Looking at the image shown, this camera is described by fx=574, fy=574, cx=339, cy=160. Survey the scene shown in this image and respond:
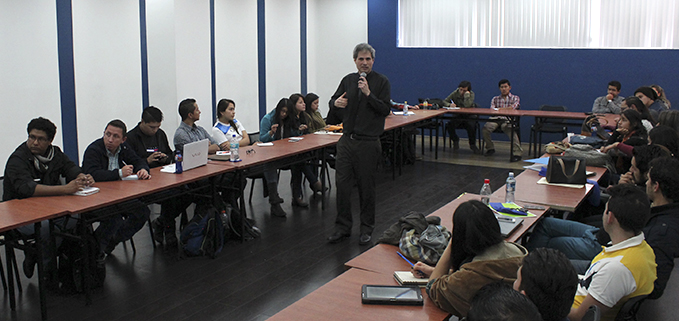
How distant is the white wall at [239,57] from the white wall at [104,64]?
5.37ft

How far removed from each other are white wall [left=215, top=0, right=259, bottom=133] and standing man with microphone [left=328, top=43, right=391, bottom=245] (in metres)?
5.47

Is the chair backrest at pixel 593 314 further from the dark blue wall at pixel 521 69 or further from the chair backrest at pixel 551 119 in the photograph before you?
the dark blue wall at pixel 521 69

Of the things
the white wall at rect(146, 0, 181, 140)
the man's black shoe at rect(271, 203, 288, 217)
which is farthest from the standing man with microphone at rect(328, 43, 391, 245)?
the white wall at rect(146, 0, 181, 140)

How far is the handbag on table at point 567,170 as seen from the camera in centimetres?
441

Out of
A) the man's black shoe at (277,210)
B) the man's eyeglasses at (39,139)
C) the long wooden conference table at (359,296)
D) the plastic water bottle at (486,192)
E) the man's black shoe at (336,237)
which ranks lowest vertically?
the man's black shoe at (336,237)

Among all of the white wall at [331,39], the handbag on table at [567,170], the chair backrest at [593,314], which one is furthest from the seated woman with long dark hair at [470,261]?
the white wall at [331,39]

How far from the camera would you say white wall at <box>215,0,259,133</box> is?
32.4ft

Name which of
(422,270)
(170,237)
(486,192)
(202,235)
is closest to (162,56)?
(170,237)

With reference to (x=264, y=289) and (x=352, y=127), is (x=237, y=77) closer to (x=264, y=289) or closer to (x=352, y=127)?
(x=352, y=127)

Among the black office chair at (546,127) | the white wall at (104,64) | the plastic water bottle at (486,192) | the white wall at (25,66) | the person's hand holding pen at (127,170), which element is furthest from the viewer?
the black office chair at (546,127)

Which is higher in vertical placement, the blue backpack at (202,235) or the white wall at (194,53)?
the white wall at (194,53)

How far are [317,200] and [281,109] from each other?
3.66 feet

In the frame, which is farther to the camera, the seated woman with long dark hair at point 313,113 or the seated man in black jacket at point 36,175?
the seated woman with long dark hair at point 313,113

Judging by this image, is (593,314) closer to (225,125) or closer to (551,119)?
(225,125)
